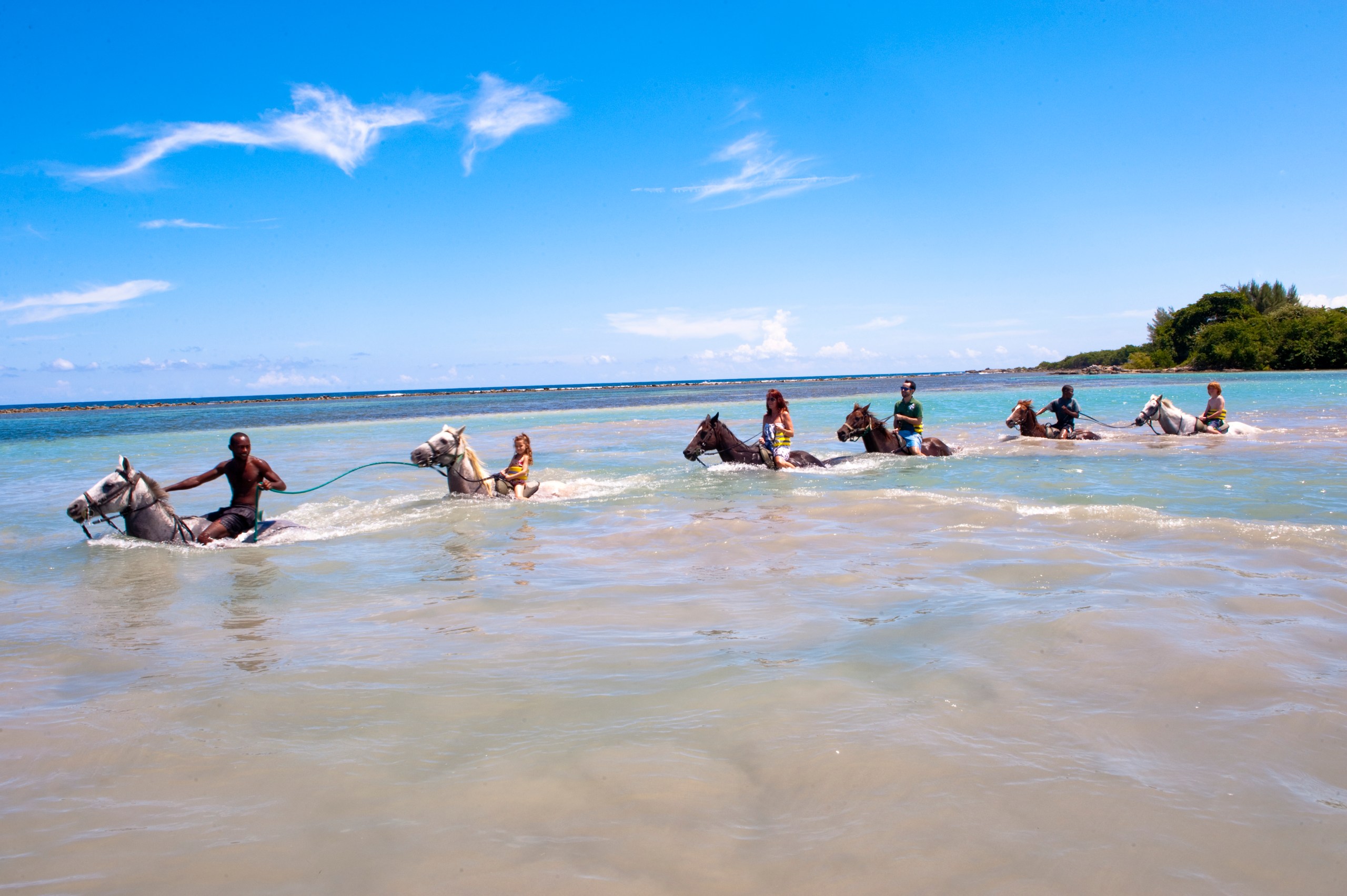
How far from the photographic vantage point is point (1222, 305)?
7781cm

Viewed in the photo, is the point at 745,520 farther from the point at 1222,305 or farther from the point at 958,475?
the point at 1222,305

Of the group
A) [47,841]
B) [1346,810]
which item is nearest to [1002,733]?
[1346,810]

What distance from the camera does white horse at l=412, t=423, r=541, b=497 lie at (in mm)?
10227

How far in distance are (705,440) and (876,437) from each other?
417 cm

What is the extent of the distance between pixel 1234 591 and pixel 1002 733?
10.7 feet

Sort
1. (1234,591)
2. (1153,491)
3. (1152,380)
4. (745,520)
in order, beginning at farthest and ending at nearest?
1. (1152,380)
2. (1153,491)
3. (745,520)
4. (1234,591)

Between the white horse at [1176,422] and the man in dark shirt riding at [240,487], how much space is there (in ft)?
64.8

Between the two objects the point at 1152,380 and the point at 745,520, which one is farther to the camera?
the point at 1152,380

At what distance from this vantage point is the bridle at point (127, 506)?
27.8 feet

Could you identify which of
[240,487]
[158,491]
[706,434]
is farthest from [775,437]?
[158,491]

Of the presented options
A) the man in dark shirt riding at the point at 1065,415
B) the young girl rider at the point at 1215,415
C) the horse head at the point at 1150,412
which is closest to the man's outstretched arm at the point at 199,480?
the man in dark shirt riding at the point at 1065,415

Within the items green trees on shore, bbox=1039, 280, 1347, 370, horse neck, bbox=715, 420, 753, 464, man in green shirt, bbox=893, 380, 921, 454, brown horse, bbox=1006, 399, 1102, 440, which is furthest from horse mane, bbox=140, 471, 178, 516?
green trees on shore, bbox=1039, 280, 1347, 370

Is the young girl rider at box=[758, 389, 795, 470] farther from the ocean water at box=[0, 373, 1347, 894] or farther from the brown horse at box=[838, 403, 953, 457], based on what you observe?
the ocean water at box=[0, 373, 1347, 894]

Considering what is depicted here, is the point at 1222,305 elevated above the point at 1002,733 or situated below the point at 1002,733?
above
